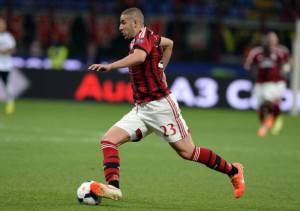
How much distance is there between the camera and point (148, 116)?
8.91 meters

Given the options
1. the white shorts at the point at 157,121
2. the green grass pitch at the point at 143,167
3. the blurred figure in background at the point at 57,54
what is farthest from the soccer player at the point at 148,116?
the blurred figure in background at the point at 57,54

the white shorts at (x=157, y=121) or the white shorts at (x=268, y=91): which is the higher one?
the white shorts at (x=157, y=121)

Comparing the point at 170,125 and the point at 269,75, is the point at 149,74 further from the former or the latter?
the point at 269,75

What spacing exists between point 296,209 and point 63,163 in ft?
14.8

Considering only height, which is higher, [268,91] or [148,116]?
[148,116]

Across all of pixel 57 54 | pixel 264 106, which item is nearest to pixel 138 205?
pixel 264 106

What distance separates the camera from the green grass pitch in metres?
8.95

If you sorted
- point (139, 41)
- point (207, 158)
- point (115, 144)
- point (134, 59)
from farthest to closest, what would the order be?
1. point (207, 158)
2. point (115, 144)
3. point (139, 41)
4. point (134, 59)

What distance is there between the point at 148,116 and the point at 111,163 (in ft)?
2.16

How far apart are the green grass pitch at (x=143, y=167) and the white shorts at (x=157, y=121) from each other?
712 mm

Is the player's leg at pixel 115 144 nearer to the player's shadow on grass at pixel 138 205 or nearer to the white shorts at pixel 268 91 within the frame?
the player's shadow on grass at pixel 138 205

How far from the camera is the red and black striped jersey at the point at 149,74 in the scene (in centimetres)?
873

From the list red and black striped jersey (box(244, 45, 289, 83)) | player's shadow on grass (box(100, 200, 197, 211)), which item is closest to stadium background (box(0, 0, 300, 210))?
player's shadow on grass (box(100, 200, 197, 211))

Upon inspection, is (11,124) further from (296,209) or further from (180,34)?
(180,34)
